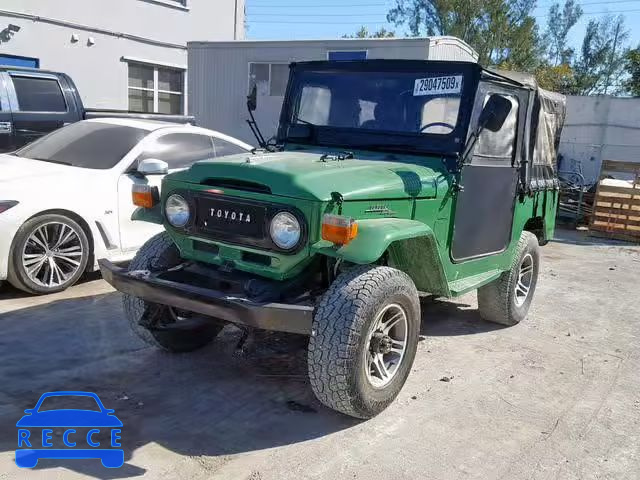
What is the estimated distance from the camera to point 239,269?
3873 mm

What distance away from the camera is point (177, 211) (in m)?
4.05

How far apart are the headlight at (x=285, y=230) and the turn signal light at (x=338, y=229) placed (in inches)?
7.3

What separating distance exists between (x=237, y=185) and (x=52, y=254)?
2.77 m

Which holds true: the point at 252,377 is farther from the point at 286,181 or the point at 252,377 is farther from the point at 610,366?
the point at 610,366

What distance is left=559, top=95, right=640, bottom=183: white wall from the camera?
53.9 feet

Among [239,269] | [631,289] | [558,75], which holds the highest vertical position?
[558,75]

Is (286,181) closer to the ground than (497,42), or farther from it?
closer to the ground

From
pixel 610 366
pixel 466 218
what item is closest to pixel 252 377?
pixel 466 218

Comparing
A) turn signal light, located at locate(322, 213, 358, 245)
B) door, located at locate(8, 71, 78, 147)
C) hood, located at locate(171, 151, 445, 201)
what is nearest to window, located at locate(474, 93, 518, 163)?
hood, located at locate(171, 151, 445, 201)

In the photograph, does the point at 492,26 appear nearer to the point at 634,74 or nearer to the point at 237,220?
the point at 634,74

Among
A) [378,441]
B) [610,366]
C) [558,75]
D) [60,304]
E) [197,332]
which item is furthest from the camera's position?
[558,75]

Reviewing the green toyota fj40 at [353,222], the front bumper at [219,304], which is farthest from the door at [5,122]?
the front bumper at [219,304]

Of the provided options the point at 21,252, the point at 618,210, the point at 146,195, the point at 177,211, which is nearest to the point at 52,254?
the point at 21,252

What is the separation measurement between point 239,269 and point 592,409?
8.07 feet
